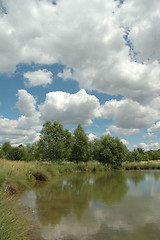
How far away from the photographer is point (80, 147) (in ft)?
100

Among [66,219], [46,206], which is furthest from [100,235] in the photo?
[46,206]

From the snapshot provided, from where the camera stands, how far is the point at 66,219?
19.0 feet

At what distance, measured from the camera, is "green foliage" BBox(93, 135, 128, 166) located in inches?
1363

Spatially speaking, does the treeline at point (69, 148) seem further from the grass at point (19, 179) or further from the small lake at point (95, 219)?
the small lake at point (95, 219)

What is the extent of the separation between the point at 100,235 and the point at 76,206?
9.36ft

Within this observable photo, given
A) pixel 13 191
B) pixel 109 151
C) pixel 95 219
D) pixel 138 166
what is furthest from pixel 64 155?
pixel 95 219

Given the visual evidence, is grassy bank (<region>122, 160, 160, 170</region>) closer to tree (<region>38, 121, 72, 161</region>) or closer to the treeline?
the treeline

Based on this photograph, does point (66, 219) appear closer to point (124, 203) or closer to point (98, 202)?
point (98, 202)

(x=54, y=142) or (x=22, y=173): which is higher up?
(x=54, y=142)

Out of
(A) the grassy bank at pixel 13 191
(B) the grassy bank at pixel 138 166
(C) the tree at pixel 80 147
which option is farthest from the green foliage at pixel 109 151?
(A) the grassy bank at pixel 13 191

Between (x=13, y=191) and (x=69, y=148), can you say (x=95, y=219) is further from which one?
(x=69, y=148)

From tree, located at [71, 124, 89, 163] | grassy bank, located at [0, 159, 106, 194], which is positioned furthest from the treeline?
grassy bank, located at [0, 159, 106, 194]

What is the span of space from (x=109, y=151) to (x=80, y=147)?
265 inches

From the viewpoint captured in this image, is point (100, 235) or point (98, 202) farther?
point (98, 202)
